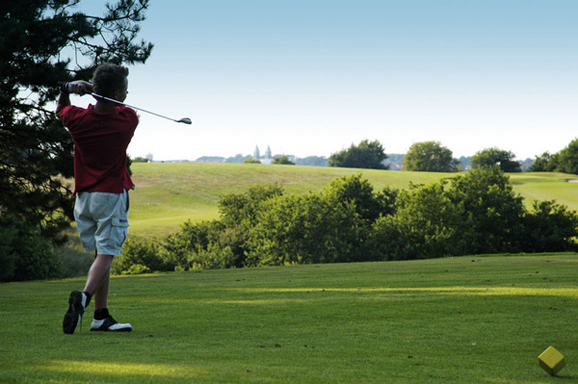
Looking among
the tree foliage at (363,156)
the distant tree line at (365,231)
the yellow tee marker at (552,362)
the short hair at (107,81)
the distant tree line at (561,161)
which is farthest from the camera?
the tree foliage at (363,156)

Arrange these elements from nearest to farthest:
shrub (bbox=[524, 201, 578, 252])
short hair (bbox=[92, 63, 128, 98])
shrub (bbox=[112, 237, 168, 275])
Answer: short hair (bbox=[92, 63, 128, 98]) → shrub (bbox=[112, 237, 168, 275]) → shrub (bbox=[524, 201, 578, 252])

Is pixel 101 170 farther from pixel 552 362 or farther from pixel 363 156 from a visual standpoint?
pixel 363 156

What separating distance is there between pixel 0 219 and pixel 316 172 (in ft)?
278

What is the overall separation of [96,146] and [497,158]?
436 feet

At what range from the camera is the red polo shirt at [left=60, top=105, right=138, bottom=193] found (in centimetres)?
655

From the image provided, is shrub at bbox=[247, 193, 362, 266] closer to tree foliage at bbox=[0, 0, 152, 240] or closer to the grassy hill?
the grassy hill

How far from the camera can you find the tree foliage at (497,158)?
131 metres

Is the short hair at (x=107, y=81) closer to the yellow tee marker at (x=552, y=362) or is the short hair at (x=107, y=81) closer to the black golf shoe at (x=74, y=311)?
the black golf shoe at (x=74, y=311)

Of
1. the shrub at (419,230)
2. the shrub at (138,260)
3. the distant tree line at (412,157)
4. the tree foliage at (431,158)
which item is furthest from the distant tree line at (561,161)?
the shrub at (138,260)

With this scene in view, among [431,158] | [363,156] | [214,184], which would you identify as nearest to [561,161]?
[431,158]

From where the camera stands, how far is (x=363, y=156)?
159 meters

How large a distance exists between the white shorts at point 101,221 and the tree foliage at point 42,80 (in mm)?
7277

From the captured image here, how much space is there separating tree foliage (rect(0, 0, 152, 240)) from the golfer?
Answer: 6.87 metres

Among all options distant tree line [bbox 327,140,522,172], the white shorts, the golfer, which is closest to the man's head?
the golfer
